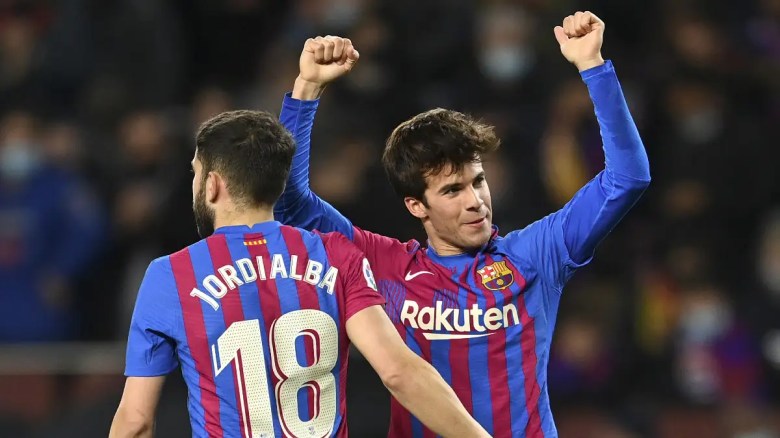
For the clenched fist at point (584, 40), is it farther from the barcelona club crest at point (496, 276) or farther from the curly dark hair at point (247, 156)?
the curly dark hair at point (247, 156)

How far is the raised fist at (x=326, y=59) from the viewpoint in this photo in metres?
3.66

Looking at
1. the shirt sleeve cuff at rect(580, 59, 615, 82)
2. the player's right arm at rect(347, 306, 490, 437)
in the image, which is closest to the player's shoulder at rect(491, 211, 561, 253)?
the shirt sleeve cuff at rect(580, 59, 615, 82)

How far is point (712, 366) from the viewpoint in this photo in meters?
7.32

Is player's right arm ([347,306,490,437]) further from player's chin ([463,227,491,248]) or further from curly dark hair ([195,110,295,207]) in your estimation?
player's chin ([463,227,491,248])

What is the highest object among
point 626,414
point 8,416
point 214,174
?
point 214,174

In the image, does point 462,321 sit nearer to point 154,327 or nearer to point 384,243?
point 384,243

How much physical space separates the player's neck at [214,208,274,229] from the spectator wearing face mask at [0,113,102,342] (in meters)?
4.77

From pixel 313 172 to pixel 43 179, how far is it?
1.80 meters

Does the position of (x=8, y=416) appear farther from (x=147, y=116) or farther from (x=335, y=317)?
(x=335, y=317)

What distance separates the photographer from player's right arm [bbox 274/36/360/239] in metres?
3.68

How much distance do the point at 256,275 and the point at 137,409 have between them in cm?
45

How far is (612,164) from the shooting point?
3.52 m

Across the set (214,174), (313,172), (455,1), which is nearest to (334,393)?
(214,174)

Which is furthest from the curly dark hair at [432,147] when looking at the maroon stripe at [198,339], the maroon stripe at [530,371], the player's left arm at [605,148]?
the maroon stripe at [198,339]
